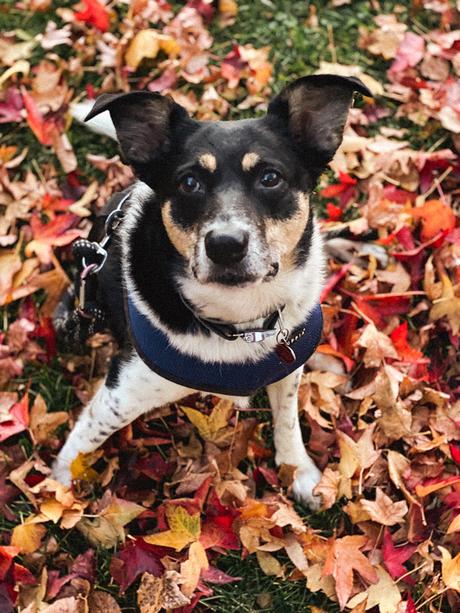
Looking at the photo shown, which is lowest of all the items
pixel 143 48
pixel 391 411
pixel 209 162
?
pixel 391 411

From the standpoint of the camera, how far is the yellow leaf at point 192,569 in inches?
116

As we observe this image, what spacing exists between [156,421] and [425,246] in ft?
5.25

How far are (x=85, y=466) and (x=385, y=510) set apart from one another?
4.17ft

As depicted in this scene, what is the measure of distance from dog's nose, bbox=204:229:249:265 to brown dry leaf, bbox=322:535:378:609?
4.33 ft

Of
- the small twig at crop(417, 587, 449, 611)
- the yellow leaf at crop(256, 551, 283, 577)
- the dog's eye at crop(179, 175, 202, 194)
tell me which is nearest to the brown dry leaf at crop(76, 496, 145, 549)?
the yellow leaf at crop(256, 551, 283, 577)

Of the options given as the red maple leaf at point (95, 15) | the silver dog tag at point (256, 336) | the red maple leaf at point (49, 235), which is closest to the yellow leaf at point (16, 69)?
the red maple leaf at point (95, 15)

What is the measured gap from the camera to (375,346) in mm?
3570

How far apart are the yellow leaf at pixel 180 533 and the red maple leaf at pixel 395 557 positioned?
0.75m

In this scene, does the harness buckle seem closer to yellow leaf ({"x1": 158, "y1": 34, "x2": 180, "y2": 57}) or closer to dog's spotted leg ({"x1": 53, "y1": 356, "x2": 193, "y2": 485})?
dog's spotted leg ({"x1": 53, "y1": 356, "x2": 193, "y2": 485})

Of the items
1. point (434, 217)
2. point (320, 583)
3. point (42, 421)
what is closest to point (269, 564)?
point (320, 583)

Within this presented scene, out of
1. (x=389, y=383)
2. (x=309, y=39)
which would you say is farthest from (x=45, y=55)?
(x=389, y=383)

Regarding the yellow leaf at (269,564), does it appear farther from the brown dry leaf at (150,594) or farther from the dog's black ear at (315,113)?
the dog's black ear at (315,113)

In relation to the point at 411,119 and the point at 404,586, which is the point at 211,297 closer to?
the point at 404,586

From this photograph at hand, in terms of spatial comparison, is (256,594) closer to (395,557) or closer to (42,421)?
(395,557)
